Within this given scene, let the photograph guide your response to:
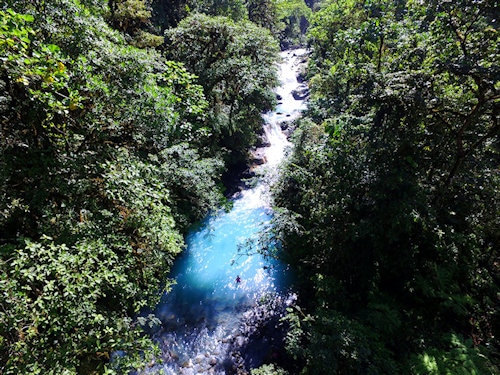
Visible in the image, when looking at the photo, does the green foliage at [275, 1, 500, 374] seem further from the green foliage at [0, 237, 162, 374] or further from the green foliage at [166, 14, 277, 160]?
the green foliage at [166, 14, 277, 160]

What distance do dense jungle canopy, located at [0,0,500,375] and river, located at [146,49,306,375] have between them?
1382mm

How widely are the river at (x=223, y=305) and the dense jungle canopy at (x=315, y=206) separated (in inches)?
54.4

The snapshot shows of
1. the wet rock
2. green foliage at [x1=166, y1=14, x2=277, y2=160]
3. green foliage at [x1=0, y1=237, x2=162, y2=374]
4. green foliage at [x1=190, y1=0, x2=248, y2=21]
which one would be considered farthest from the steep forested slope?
Result: green foliage at [x1=190, y1=0, x2=248, y2=21]

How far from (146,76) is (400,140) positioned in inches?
300

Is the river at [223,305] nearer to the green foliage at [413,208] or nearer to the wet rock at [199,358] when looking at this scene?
the wet rock at [199,358]

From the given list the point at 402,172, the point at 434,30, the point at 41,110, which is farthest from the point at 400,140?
the point at 41,110

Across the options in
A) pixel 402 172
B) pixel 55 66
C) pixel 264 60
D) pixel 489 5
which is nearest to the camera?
pixel 55 66

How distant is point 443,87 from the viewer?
8.37 metres

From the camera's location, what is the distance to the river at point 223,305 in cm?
995

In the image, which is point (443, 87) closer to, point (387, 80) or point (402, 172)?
point (387, 80)

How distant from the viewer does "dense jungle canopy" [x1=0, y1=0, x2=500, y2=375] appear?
5.00 m

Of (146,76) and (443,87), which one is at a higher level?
(443,87)

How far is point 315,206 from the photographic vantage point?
9477 millimetres

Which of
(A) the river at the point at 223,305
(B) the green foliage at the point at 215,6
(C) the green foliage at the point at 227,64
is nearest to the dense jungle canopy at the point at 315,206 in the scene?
(A) the river at the point at 223,305
